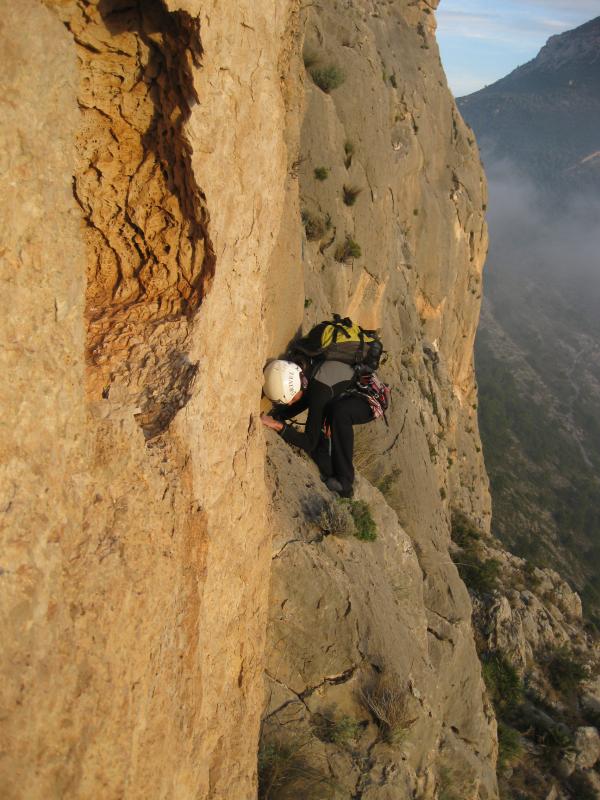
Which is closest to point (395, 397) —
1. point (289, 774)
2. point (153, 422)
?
point (289, 774)

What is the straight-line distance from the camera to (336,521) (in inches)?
265

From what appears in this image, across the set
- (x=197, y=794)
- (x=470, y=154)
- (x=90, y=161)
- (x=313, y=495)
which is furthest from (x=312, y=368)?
(x=470, y=154)

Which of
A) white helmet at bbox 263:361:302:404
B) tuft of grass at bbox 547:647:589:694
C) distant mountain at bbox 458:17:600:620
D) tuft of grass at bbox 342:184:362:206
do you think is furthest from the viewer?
distant mountain at bbox 458:17:600:620

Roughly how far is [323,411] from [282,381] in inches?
39.3

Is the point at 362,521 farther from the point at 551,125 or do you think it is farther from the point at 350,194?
the point at 551,125

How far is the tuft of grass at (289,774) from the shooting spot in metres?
5.07

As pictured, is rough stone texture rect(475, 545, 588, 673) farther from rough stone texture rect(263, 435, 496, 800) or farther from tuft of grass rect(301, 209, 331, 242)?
tuft of grass rect(301, 209, 331, 242)

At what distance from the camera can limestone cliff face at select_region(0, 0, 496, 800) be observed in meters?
2.43

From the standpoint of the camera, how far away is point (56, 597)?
7.91 ft

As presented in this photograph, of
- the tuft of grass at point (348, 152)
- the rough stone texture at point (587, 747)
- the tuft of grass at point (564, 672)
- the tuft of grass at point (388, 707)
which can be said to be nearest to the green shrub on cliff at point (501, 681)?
the rough stone texture at point (587, 747)

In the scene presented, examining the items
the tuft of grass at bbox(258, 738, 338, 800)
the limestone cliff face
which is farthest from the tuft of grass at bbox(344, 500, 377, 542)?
the tuft of grass at bbox(258, 738, 338, 800)

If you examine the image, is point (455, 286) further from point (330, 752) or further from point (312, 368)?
point (330, 752)

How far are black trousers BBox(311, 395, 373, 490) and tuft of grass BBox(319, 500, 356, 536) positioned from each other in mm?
724

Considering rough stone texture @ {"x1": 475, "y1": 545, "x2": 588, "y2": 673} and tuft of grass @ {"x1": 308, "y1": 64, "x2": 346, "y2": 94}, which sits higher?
tuft of grass @ {"x1": 308, "y1": 64, "x2": 346, "y2": 94}
